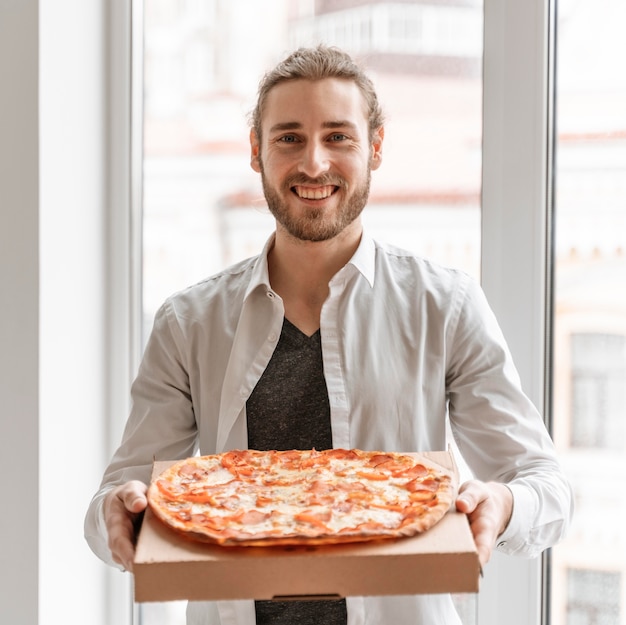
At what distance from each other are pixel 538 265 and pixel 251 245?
0.64 metres

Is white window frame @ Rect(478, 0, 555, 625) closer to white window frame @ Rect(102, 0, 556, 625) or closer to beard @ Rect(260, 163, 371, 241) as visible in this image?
white window frame @ Rect(102, 0, 556, 625)

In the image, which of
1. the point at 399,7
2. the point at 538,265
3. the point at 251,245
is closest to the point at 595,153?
the point at 538,265

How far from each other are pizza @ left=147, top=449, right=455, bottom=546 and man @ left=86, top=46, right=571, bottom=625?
17cm

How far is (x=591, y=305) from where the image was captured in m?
1.81

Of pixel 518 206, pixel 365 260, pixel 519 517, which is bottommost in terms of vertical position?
pixel 519 517

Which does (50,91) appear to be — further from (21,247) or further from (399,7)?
(399,7)

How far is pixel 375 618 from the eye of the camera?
136 cm

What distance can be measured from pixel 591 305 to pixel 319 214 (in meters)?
0.66

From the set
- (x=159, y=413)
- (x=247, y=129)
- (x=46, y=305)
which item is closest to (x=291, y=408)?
(x=159, y=413)

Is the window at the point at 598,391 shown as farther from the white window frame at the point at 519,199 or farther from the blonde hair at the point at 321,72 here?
the blonde hair at the point at 321,72

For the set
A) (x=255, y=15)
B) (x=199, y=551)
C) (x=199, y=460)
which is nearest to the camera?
(x=199, y=551)

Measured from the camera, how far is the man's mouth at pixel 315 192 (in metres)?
1.46

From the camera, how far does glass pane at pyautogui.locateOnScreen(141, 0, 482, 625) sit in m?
1.87

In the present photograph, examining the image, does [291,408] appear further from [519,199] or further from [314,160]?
[519,199]
